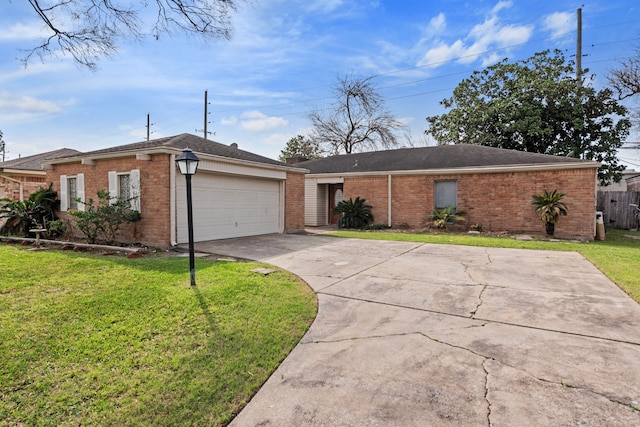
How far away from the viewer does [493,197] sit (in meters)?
12.7

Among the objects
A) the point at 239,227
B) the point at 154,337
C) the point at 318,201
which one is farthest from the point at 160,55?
the point at 318,201

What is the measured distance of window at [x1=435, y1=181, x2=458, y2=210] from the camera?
44.2 feet

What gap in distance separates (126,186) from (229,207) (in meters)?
2.84

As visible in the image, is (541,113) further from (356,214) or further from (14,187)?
(14,187)

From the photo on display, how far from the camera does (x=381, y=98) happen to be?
89.0 feet

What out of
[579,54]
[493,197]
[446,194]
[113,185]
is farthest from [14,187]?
[579,54]

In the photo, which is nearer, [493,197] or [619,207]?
[493,197]

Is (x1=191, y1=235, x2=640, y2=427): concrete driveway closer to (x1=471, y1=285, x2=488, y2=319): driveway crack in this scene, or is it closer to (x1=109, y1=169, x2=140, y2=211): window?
(x1=471, y1=285, x2=488, y2=319): driveway crack

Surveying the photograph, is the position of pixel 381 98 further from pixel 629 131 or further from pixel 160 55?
pixel 160 55

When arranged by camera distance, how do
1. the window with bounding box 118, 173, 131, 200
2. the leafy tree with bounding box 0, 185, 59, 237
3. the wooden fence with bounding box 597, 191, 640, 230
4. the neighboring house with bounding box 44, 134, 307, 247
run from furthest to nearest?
the wooden fence with bounding box 597, 191, 640, 230 < the leafy tree with bounding box 0, 185, 59, 237 < the window with bounding box 118, 173, 131, 200 < the neighboring house with bounding box 44, 134, 307, 247

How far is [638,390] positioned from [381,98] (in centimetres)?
2709

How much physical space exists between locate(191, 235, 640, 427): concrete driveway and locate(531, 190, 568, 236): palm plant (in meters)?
5.96

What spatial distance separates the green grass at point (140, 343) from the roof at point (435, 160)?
10.5 m

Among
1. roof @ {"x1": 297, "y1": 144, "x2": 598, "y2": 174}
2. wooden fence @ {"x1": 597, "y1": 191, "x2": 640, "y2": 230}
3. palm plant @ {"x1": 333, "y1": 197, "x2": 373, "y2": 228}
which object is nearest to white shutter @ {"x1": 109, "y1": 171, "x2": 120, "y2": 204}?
palm plant @ {"x1": 333, "y1": 197, "x2": 373, "y2": 228}
